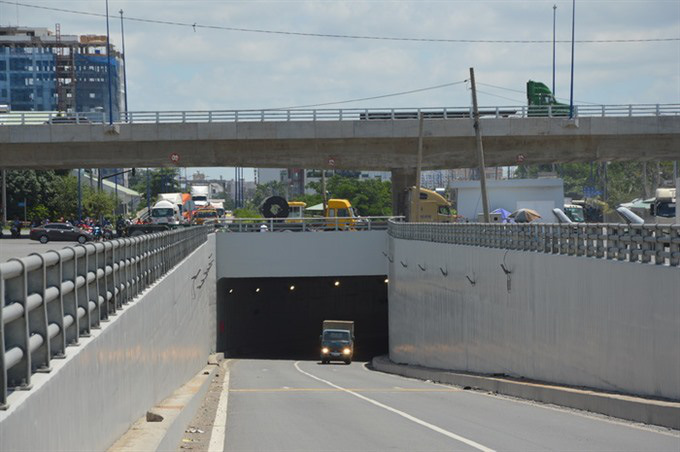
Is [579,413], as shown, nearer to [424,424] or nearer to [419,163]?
[424,424]

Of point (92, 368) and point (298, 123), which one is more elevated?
point (298, 123)

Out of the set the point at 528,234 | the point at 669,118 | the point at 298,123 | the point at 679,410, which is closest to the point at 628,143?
the point at 669,118

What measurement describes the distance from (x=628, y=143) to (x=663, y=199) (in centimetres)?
627

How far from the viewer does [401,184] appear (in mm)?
65750

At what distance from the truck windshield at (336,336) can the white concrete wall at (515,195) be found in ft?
69.9

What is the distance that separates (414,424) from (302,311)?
2264 inches

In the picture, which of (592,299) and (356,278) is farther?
(356,278)

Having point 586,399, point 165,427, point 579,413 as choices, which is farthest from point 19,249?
point 165,427

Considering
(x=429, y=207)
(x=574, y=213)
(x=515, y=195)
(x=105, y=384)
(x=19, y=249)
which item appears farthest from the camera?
(x=515, y=195)

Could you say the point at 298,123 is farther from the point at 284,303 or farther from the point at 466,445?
the point at 466,445

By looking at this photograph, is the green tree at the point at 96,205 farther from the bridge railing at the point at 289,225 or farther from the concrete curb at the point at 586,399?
the concrete curb at the point at 586,399

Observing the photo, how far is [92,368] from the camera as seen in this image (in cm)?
945

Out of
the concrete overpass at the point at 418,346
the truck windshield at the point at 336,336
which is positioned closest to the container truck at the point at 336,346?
the truck windshield at the point at 336,336

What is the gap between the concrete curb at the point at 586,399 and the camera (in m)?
17.5
